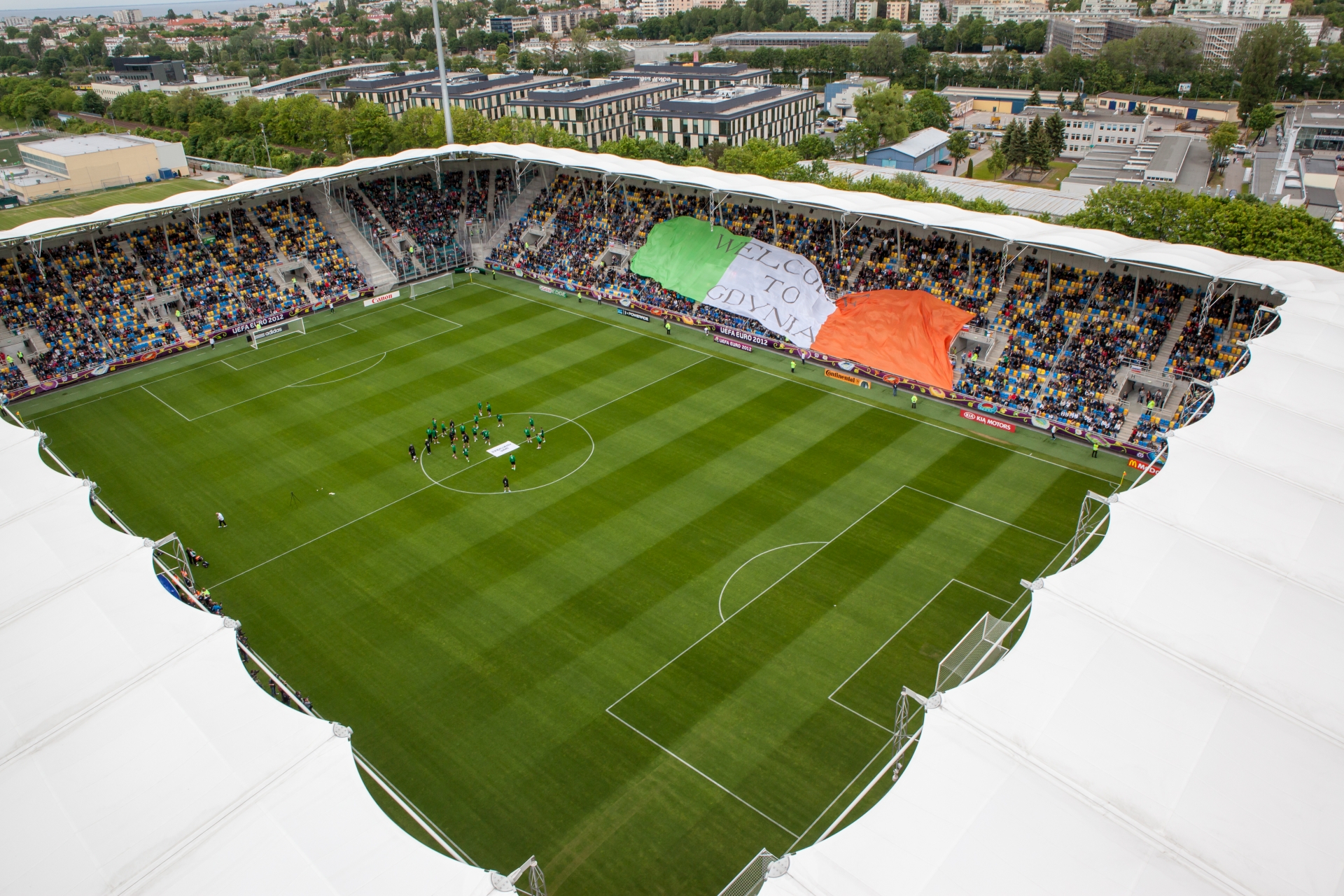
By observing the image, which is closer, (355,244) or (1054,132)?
(355,244)

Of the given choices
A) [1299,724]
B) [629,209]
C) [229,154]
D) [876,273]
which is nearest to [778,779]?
[1299,724]

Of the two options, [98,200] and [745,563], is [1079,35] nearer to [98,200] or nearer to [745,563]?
[98,200]

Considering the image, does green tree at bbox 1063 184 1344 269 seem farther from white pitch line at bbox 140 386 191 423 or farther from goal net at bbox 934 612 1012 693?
white pitch line at bbox 140 386 191 423

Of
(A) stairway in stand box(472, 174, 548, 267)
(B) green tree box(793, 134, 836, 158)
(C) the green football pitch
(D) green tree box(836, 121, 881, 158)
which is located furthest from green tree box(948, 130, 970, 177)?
(C) the green football pitch

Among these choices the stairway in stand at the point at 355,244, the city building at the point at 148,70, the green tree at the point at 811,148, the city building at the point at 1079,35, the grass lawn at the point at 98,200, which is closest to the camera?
the stairway in stand at the point at 355,244

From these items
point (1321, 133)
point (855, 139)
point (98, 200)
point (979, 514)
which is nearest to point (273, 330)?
point (979, 514)

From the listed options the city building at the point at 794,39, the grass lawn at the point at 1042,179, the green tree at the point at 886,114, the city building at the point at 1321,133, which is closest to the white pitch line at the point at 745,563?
the grass lawn at the point at 1042,179

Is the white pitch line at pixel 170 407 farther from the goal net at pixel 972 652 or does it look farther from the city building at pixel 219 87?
the city building at pixel 219 87
